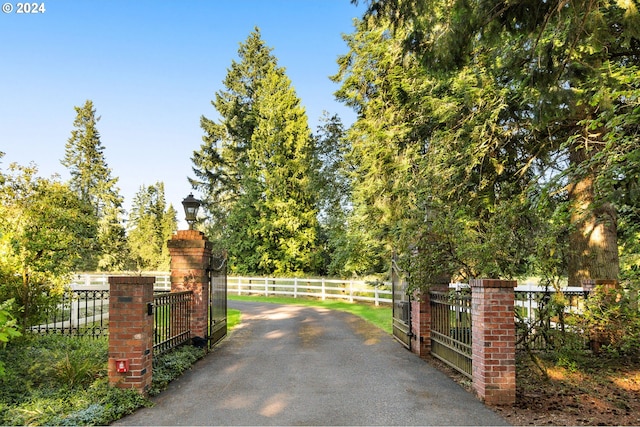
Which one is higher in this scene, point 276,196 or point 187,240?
point 276,196

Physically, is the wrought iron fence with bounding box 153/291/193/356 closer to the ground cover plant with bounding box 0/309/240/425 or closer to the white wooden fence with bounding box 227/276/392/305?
the ground cover plant with bounding box 0/309/240/425

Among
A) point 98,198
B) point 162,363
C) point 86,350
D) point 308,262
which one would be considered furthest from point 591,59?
point 98,198

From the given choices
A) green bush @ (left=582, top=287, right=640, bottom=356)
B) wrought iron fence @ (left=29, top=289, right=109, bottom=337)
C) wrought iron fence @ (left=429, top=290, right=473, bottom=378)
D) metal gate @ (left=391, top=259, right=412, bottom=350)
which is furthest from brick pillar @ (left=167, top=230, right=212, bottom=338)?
green bush @ (left=582, top=287, right=640, bottom=356)

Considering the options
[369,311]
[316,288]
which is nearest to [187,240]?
[369,311]

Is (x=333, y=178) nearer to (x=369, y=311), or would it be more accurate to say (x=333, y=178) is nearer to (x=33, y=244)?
(x=369, y=311)

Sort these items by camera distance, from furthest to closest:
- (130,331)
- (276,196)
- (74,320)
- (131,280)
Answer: (276,196), (74,320), (131,280), (130,331)

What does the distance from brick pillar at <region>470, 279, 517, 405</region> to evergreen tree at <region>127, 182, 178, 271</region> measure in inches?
1360

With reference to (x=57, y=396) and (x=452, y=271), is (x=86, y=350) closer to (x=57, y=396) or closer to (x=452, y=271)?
(x=57, y=396)

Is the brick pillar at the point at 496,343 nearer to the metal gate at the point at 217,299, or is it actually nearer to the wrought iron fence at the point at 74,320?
the metal gate at the point at 217,299

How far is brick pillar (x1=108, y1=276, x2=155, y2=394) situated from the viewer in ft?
17.8

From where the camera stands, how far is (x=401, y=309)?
9906 mm

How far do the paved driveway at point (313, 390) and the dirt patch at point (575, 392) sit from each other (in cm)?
48

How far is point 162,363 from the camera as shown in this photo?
6.70 meters

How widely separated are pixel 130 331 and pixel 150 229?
45.0 metres
